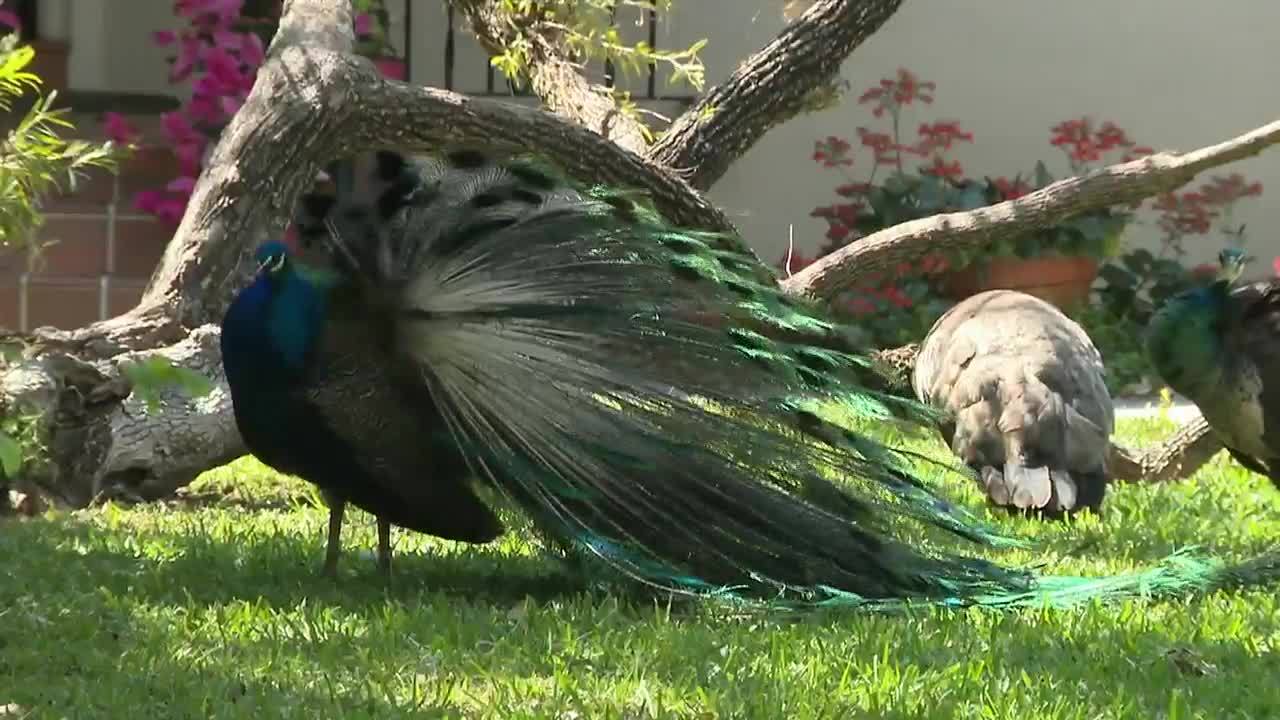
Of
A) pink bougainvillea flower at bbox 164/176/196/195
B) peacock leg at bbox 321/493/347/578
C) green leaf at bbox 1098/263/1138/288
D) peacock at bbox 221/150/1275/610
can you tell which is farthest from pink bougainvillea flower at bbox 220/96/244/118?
green leaf at bbox 1098/263/1138/288

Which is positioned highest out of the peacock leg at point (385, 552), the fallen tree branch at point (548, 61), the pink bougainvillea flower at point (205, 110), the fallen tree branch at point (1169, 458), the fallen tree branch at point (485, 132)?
the fallen tree branch at point (548, 61)

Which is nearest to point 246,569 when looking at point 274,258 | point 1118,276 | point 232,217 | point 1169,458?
point 274,258

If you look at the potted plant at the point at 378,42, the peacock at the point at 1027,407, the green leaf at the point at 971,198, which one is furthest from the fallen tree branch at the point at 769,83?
the green leaf at the point at 971,198

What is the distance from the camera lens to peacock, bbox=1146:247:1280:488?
5.30 m

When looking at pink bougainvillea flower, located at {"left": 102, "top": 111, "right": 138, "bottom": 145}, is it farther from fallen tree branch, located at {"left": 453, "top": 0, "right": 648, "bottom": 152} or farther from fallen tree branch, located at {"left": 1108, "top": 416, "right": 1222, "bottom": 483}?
fallen tree branch, located at {"left": 1108, "top": 416, "right": 1222, "bottom": 483}

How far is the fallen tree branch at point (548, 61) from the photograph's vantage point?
289 inches

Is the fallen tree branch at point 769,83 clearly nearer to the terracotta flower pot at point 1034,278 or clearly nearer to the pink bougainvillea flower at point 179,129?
the pink bougainvillea flower at point 179,129

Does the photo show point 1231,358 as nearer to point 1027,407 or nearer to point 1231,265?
point 1231,265

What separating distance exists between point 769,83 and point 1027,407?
173cm

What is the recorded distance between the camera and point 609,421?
4.10 meters

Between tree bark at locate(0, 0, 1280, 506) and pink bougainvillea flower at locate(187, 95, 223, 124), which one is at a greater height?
pink bougainvillea flower at locate(187, 95, 223, 124)

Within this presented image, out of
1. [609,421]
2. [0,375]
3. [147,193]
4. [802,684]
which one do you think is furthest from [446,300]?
[147,193]

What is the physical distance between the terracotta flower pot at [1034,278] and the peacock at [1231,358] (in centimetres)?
483

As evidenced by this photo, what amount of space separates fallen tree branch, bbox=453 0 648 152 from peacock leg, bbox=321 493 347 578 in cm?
326
